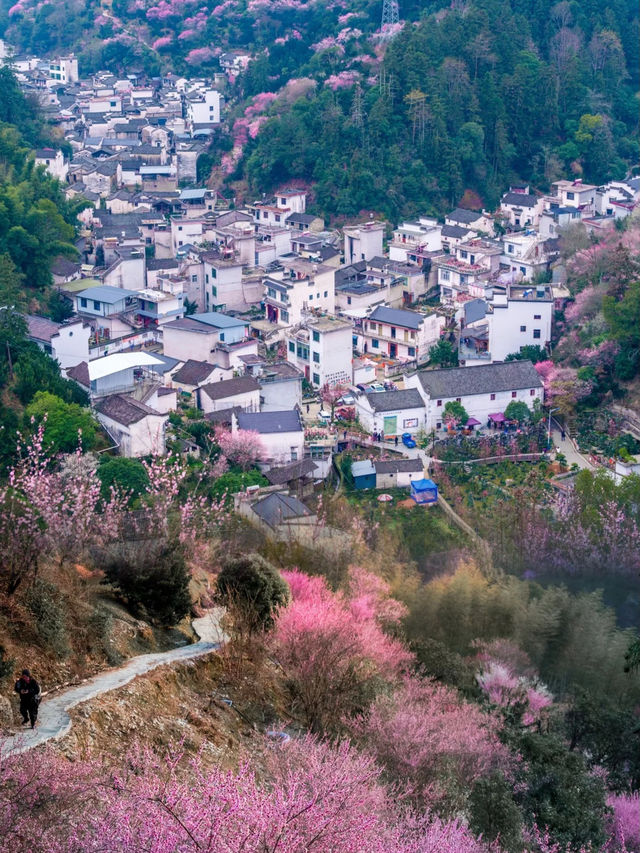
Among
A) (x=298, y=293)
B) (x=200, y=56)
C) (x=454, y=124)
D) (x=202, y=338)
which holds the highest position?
(x=200, y=56)

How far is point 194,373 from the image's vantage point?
1944cm

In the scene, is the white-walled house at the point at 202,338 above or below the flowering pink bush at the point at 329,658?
below

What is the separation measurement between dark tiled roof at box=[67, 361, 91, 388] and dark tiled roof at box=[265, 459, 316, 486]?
12.0 feet

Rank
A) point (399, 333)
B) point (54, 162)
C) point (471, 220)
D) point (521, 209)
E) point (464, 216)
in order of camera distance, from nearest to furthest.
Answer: point (399, 333) < point (471, 220) < point (464, 216) < point (521, 209) < point (54, 162)

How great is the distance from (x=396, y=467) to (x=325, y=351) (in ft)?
12.6

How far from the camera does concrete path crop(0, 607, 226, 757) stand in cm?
571

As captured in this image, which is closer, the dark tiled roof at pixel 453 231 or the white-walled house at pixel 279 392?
the white-walled house at pixel 279 392

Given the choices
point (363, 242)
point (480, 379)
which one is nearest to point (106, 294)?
point (363, 242)

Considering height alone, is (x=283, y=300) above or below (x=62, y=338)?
below

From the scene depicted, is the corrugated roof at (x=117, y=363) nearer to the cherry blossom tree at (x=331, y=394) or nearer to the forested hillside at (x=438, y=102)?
the cherry blossom tree at (x=331, y=394)

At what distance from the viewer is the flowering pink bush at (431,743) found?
700cm

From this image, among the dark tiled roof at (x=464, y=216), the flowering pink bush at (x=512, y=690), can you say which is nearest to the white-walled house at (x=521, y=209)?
the dark tiled roof at (x=464, y=216)

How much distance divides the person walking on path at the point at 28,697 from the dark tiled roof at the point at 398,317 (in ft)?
52.9

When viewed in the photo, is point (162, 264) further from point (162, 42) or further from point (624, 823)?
point (162, 42)
